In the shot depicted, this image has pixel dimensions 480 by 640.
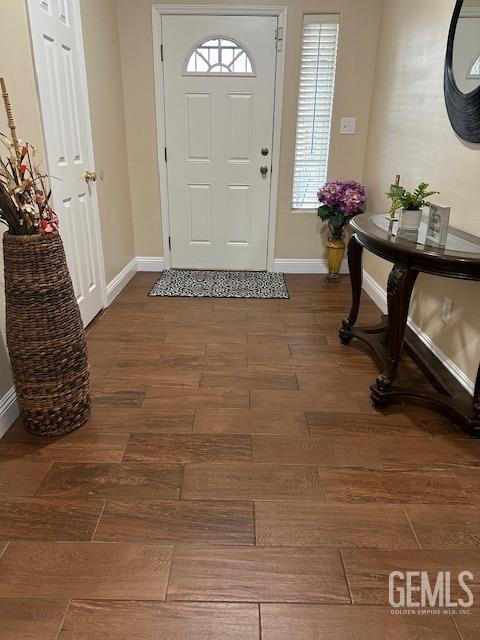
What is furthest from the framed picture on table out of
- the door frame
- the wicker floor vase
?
the door frame

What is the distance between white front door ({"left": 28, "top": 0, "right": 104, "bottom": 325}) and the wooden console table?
5.68 ft

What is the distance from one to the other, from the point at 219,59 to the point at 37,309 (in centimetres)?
301

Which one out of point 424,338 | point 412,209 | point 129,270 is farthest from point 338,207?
point 129,270

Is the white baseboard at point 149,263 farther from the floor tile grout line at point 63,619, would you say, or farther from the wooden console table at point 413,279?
the floor tile grout line at point 63,619

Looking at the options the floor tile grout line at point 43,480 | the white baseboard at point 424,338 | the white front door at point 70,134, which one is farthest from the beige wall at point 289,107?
the floor tile grout line at point 43,480

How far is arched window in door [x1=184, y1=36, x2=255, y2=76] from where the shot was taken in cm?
371

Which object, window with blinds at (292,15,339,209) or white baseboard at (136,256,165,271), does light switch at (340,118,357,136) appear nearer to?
window with blinds at (292,15,339,209)

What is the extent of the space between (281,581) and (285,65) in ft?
12.5

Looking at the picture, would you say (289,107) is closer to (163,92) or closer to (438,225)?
(163,92)

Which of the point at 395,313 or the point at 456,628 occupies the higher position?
the point at 395,313

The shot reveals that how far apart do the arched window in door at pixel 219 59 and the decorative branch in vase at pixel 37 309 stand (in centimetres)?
236

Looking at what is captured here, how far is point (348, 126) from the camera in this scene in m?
3.92

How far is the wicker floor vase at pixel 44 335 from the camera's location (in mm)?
1705

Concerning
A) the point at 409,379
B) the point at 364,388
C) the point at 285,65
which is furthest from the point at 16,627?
the point at 285,65
